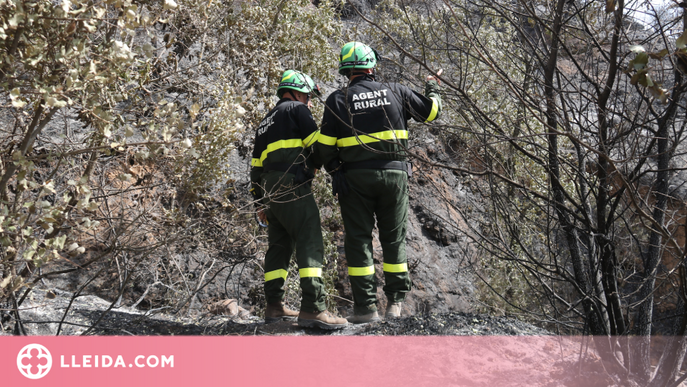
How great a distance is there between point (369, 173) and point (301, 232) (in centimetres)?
70

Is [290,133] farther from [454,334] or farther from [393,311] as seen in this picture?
[454,334]

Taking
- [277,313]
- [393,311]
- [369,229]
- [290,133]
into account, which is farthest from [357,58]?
[277,313]

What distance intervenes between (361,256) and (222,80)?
9.85 ft

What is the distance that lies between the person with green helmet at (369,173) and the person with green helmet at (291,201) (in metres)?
0.20

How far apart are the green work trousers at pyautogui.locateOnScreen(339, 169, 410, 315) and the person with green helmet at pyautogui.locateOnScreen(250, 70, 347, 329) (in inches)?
9.8

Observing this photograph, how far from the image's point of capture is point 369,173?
14.0ft

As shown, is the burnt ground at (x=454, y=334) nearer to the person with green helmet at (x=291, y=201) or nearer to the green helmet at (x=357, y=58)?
the person with green helmet at (x=291, y=201)

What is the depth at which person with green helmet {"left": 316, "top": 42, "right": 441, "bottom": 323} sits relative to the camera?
4.28 metres

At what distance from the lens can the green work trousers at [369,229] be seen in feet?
14.1

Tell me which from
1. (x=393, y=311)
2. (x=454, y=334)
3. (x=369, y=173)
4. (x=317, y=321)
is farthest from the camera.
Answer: (x=393, y=311)

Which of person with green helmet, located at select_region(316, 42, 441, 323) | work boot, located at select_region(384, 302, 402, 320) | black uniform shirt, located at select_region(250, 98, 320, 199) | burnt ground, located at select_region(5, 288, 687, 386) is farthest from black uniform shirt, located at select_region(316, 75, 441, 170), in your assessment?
burnt ground, located at select_region(5, 288, 687, 386)

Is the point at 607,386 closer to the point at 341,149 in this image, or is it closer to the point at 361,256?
the point at 361,256

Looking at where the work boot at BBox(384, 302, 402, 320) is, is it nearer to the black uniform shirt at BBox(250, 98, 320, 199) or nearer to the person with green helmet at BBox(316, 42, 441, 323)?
the person with green helmet at BBox(316, 42, 441, 323)

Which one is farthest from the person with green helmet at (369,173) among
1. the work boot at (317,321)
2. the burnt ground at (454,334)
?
the burnt ground at (454,334)
